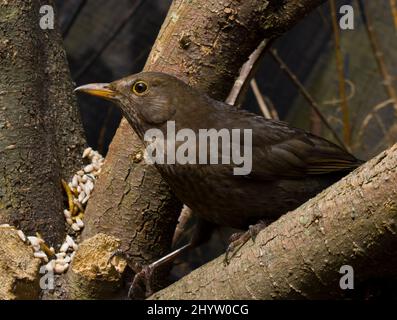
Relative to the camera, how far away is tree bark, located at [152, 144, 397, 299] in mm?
2264

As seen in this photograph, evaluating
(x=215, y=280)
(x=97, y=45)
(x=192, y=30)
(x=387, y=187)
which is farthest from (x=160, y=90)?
(x=97, y=45)

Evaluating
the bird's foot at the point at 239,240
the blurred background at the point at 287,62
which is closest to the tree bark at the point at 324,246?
the bird's foot at the point at 239,240

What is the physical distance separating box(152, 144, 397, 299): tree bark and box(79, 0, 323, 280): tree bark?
66cm

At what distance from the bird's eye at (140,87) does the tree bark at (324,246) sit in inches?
37.1

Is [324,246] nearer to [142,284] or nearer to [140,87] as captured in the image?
[142,284]

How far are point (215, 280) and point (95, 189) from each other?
923 mm

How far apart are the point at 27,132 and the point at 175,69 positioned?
66 cm

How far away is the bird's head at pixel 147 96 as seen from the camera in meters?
3.40

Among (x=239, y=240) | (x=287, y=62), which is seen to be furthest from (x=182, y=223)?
(x=287, y=62)

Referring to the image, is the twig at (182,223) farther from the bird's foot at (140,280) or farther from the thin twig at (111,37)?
the thin twig at (111,37)

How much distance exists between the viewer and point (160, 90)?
11.2 ft

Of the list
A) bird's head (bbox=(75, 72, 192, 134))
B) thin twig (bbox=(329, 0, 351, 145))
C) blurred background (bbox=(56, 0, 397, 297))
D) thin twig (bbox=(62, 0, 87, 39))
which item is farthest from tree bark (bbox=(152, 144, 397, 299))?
thin twig (bbox=(62, 0, 87, 39))

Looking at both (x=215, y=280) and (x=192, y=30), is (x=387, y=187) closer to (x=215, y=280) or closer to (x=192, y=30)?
(x=215, y=280)

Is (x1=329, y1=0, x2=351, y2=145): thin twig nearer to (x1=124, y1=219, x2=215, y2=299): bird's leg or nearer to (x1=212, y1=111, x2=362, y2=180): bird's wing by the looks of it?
(x1=212, y1=111, x2=362, y2=180): bird's wing
